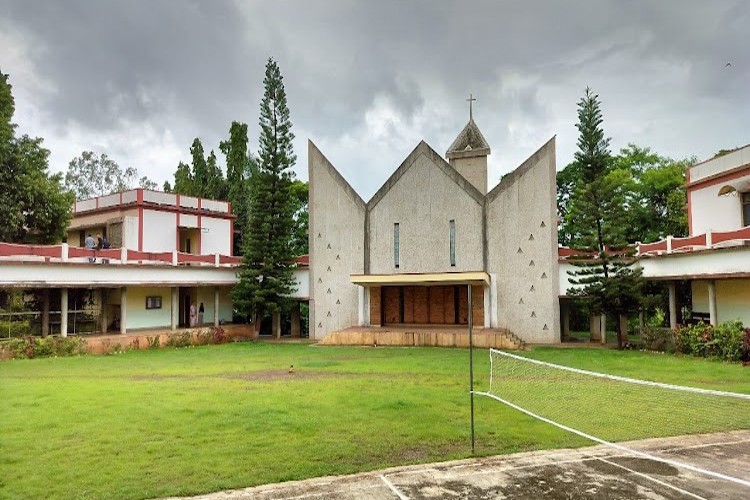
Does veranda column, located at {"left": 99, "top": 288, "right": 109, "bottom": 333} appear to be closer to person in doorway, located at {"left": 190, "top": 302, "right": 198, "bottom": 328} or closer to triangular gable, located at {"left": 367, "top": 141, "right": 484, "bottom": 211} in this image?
person in doorway, located at {"left": 190, "top": 302, "right": 198, "bottom": 328}

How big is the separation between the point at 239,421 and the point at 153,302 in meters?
16.5

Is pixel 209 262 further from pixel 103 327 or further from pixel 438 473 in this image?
pixel 438 473

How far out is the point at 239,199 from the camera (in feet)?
108

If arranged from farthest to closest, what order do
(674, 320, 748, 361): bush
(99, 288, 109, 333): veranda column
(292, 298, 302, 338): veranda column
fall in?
1. (292, 298, 302, 338): veranda column
2. (99, 288, 109, 333): veranda column
3. (674, 320, 748, 361): bush

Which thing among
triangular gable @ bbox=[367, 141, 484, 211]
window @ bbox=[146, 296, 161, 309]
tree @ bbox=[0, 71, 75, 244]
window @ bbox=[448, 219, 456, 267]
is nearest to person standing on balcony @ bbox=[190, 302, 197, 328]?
window @ bbox=[146, 296, 161, 309]

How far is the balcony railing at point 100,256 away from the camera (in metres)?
17.4

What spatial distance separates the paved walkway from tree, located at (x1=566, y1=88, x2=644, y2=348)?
12089 millimetres

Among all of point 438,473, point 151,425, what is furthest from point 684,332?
point 151,425

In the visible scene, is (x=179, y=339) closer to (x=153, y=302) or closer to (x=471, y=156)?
(x=153, y=302)

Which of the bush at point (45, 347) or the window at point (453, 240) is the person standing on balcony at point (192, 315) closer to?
the bush at point (45, 347)

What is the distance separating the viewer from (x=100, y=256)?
19.7 m

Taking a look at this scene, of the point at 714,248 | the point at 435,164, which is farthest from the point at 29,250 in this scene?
the point at 714,248

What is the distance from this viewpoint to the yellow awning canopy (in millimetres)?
20234

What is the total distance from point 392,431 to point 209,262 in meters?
17.4
